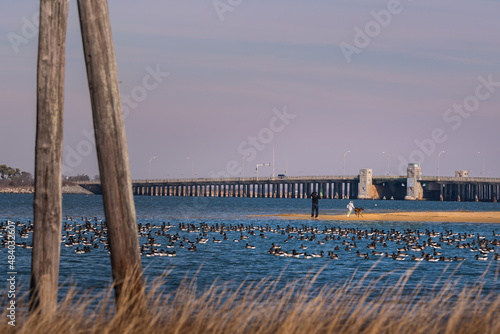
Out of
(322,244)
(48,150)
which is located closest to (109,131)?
(48,150)

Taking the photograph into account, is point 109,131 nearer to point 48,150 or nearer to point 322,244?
point 48,150

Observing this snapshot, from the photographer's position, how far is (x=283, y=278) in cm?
2527

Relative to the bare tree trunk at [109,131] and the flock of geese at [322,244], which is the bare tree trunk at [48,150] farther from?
the flock of geese at [322,244]

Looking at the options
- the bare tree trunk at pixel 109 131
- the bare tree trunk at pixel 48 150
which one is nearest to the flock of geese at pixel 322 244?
the bare tree trunk at pixel 48 150

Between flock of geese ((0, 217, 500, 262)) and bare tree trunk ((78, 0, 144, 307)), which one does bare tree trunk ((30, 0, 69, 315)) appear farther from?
flock of geese ((0, 217, 500, 262))

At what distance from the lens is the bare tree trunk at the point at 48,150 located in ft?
30.2

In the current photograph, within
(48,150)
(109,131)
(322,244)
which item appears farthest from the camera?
(322,244)

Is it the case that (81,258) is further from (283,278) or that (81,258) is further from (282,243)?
(282,243)

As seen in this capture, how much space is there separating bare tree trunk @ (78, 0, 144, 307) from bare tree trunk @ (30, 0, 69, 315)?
1.48ft

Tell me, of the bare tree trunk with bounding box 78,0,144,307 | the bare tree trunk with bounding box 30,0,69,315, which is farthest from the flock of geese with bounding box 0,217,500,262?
the bare tree trunk with bounding box 78,0,144,307

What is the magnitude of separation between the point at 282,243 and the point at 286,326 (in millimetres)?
33762

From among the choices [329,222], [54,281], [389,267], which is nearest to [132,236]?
[54,281]

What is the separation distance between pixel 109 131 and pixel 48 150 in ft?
2.92

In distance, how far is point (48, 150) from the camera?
30.8ft
